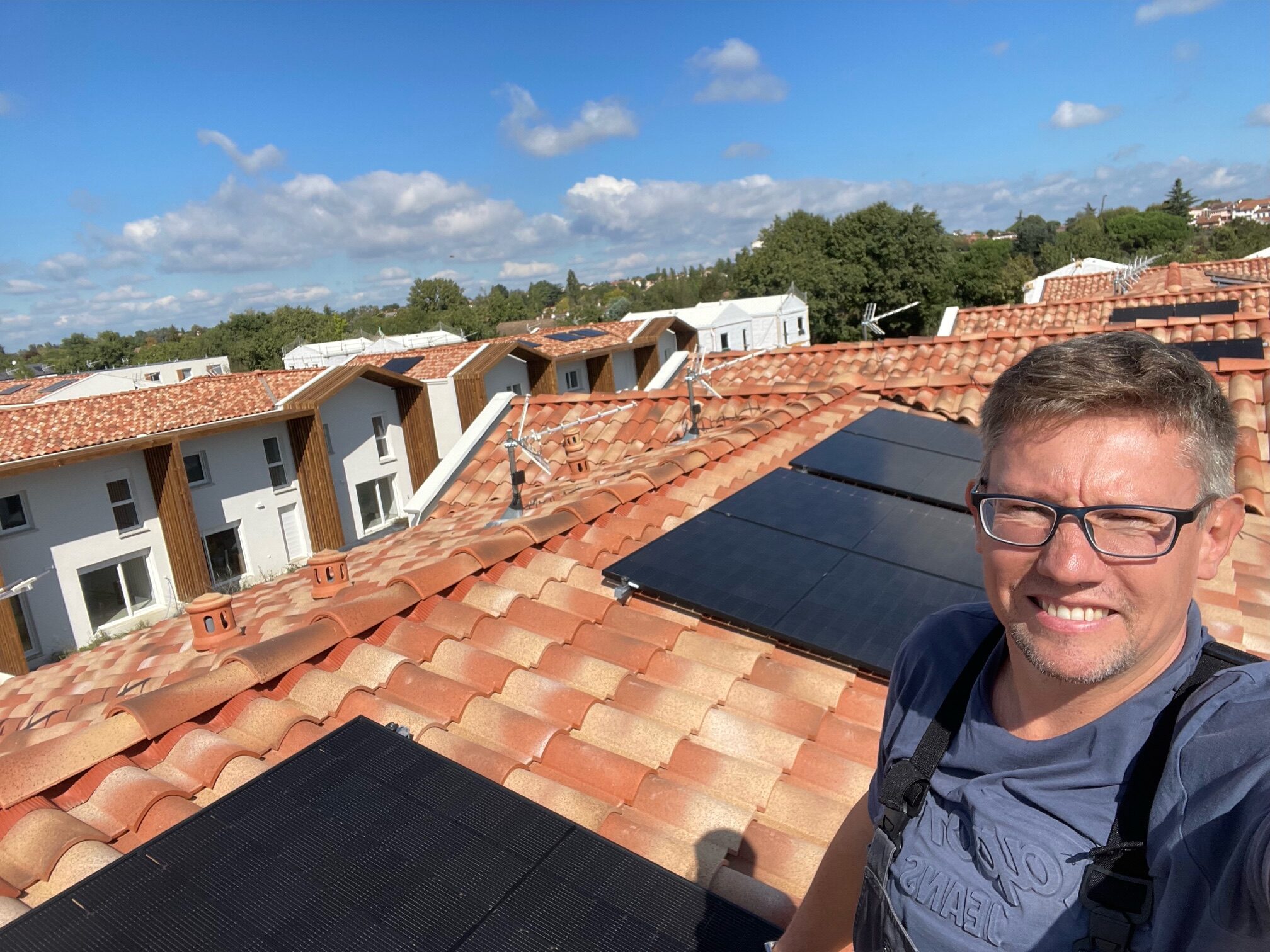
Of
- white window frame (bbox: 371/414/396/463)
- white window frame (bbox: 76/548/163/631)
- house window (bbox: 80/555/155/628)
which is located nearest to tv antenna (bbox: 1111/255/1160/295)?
white window frame (bbox: 371/414/396/463)

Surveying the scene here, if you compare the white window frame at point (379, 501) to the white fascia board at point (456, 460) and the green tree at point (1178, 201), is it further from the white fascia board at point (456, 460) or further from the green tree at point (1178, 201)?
the green tree at point (1178, 201)

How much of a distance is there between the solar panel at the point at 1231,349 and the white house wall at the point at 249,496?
27.4m

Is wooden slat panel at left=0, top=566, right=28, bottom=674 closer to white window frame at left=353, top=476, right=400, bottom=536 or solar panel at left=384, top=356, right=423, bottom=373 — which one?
white window frame at left=353, top=476, right=400, bottom=536

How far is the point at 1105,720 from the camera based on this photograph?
62.1 inches

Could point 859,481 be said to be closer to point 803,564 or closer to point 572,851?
point 803,564

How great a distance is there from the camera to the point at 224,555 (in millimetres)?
27578

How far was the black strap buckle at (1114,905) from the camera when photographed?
1373mm

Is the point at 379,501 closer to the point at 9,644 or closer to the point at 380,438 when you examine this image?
the point at 380,438

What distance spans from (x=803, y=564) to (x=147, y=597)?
2641cm

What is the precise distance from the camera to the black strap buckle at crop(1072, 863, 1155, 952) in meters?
1.37

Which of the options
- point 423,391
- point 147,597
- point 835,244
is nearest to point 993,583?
point 147,597

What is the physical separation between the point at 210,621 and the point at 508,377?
31627 millimetres

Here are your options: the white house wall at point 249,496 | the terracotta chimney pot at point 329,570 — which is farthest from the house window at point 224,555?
the terracotta chimney pot at point 329,570

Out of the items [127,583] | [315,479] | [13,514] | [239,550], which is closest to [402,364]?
[315,479]
